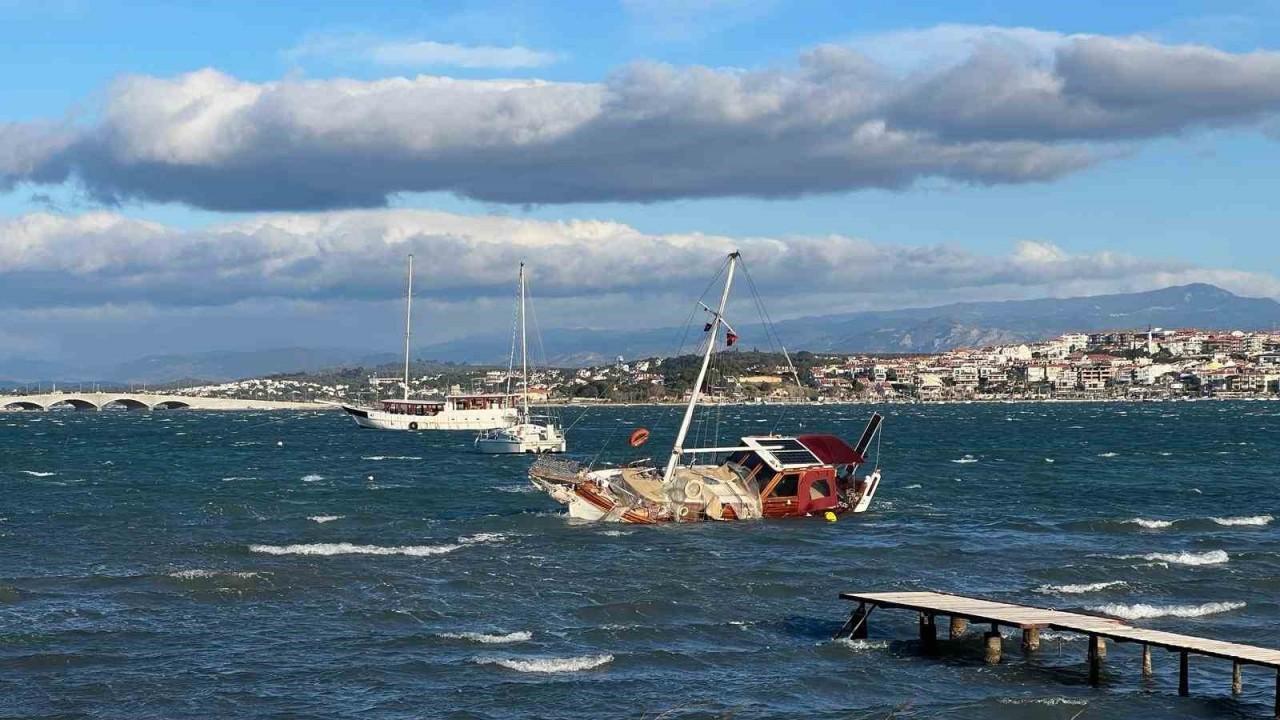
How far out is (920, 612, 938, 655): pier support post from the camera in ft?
124

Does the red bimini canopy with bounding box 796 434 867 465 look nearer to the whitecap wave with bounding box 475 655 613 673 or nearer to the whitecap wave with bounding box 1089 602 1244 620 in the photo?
the whitecap wave with bounding box 1089 602 1244 620

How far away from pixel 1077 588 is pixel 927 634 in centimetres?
1068

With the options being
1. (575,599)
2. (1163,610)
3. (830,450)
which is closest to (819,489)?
(830,450)

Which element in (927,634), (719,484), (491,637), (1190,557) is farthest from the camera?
(719,484)

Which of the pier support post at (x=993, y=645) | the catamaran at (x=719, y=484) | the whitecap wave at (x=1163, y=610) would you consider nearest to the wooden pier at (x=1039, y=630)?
the pier support post at (x=993, y=645)

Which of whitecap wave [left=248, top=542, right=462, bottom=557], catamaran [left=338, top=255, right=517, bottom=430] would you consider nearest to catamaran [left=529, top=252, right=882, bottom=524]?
whitecap wave [left=248, top=542, right=462, bottom=557]

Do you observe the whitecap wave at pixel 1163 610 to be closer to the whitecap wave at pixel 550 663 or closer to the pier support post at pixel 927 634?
the pier support post at pixel 927 634

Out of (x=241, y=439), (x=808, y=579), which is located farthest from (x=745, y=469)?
(x=241, y=439)

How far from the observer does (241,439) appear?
17100 cm

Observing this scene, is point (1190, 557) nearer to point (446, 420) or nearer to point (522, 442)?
point (522, 442)

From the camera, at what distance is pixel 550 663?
A: 35938 millimetres

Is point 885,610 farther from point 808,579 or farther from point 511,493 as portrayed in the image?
point 511,493

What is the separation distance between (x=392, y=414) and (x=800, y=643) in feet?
533

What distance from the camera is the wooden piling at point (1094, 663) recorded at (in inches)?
1355
